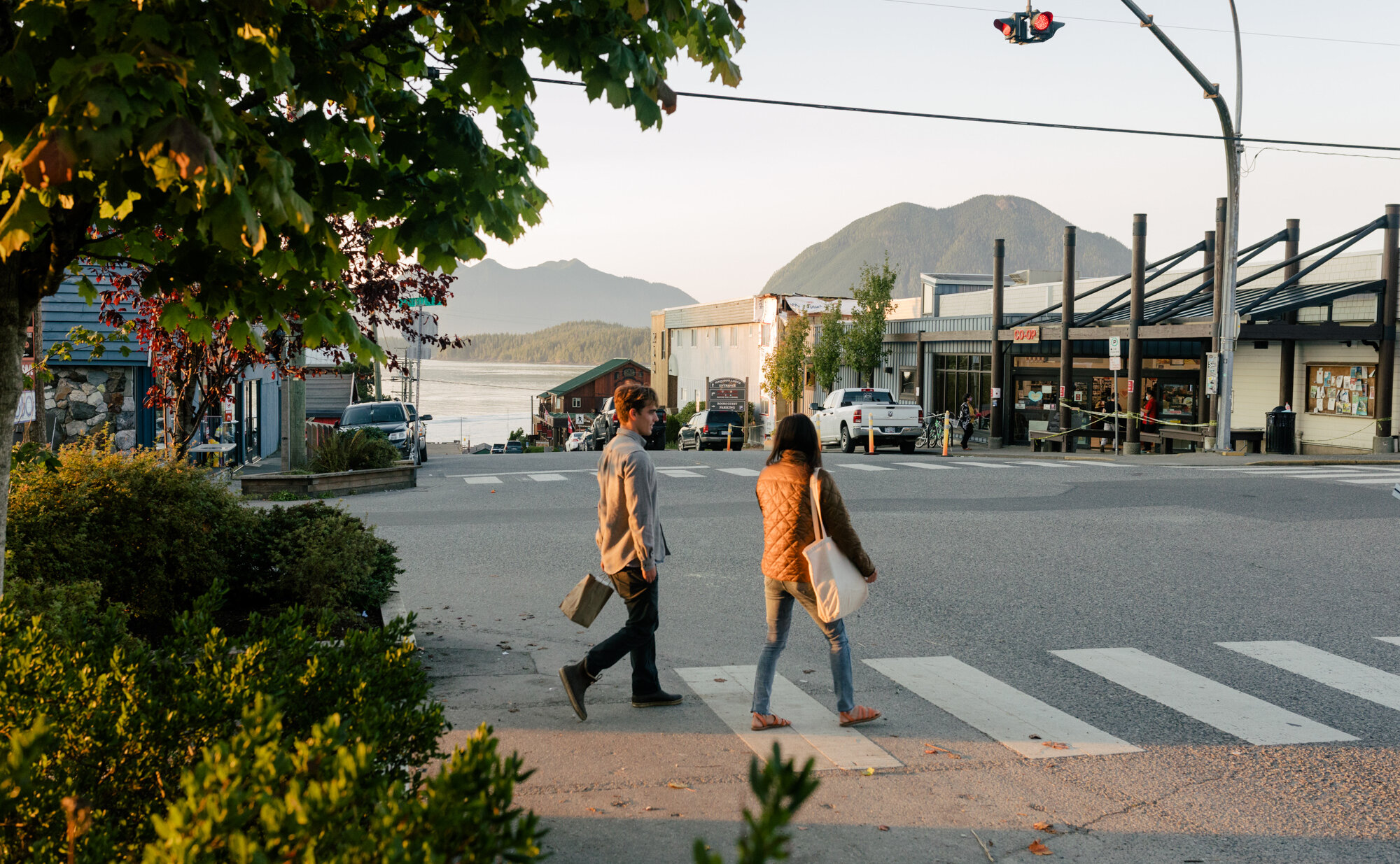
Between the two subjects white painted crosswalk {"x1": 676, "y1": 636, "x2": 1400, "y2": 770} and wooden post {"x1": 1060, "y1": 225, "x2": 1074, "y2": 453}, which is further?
wooden post {"x1": 1060, "y1": 225, "x2": 1074, "y2": 453}

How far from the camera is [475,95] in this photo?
489 cm

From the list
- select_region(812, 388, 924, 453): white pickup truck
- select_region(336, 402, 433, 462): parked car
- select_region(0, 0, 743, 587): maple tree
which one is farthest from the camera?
select_region(812, 388, 924, 453): white pickup truck

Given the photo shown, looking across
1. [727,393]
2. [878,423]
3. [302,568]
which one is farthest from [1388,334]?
[727,393]

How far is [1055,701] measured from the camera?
6898 millimetres

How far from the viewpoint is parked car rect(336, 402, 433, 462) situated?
27.1 metres

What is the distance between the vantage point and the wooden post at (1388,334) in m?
27.4

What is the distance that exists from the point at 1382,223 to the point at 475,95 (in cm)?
2995

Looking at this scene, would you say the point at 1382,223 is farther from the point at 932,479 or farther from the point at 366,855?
the point at 366,855

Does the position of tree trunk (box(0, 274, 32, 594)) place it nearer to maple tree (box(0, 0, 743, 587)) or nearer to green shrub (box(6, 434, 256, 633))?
maple tree (box(0, 0, 743, 587))

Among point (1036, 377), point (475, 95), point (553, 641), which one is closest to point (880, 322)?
point (1036, 377)

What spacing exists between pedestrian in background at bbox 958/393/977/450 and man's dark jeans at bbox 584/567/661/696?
32.1 meters

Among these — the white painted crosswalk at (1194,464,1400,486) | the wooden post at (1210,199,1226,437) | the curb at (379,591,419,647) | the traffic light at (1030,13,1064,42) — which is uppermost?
the traffic light at (1030,13,1064,42)

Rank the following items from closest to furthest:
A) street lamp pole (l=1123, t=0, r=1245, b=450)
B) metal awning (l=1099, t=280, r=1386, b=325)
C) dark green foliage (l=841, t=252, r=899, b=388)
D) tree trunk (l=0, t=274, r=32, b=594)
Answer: tree trunk (l=0, t=274, r=32, b=594) → street lamp pole (l=1123, t=0, r=1245, b=450) → metal awning (l=1099, t=280, r=1386, b=325) → dark green foliage (l=841, t=252, r=899, b=388)

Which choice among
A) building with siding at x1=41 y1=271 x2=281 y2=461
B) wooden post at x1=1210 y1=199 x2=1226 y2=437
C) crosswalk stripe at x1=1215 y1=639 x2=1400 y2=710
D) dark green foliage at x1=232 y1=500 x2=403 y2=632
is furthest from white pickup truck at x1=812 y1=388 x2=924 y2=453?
dark green foliage at x1=232 y1=500 x2=403 y2=632
